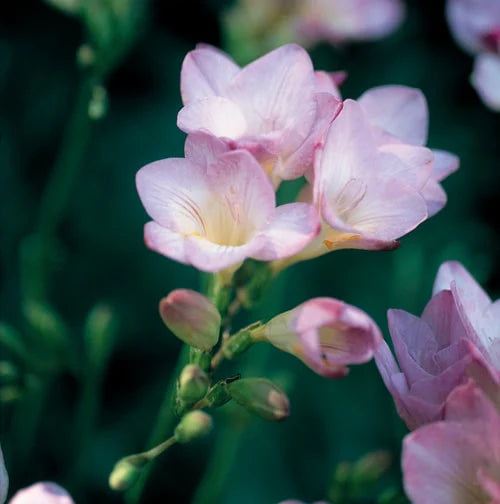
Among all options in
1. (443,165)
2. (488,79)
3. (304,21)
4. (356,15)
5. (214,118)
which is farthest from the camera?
(356,15)

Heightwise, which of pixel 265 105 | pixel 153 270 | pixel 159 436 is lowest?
pixel 153 270

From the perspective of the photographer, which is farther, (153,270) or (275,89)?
(153,270)

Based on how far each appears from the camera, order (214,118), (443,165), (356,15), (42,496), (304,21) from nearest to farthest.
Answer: (42,496), (214,118), (443,165), (304,21), (356,15)

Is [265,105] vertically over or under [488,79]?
over

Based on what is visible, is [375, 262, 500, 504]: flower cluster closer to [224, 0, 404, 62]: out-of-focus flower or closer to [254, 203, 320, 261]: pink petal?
[254, 203, 320, 261]: pink petal

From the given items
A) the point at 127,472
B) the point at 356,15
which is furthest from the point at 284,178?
the point at 356,15

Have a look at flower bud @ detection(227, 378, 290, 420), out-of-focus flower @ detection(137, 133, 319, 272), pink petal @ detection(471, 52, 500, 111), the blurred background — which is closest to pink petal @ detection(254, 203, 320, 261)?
out-of-focus flower @ detection(137, 133, 319, 272)

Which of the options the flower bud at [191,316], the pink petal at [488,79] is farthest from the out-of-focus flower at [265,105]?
the pink petal at [488,79]

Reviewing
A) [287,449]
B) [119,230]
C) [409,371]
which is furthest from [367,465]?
[119,230]

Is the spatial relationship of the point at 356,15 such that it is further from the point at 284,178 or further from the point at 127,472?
the point at 127,472
